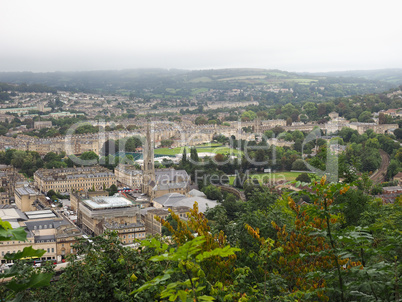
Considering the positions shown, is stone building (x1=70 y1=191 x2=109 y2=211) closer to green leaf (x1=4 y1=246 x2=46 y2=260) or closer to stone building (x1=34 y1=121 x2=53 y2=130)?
green leaf (x1=4 y1=246 x2=46 y2=260)

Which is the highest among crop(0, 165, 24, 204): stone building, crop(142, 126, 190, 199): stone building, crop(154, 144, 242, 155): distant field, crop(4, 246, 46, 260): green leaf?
crop(4, 246, 46, 260): green leaf

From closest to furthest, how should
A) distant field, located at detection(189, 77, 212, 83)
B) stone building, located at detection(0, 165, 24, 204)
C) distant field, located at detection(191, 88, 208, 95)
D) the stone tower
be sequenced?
stone building, located at detection(0, 165, 24, 204)
the stone tower
distant field, located at detection(191, 88, 208, 95)
distant field, located at detection(189, 77, 212, 83)

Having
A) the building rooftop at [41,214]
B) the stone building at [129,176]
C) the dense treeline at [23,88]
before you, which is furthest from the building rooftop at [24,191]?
the dense treeline at [23,88]

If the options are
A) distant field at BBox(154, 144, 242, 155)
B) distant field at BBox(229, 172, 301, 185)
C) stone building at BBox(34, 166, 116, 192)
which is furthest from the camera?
distant field at BBox(154, 144, 242, 155)

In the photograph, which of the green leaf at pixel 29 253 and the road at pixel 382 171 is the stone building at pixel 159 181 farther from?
the green leaf at pixel 29 253

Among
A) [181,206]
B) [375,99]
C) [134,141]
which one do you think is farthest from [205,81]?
[181,206]

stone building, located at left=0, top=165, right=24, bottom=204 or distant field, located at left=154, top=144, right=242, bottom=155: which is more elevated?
stone building, located at left=0, top=165, right=24, bottom=204

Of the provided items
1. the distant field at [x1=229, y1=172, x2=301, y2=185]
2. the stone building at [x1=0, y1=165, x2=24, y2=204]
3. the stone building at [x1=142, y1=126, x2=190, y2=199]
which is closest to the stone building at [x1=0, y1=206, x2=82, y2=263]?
the stone building at [x1=0, y1=165, x2=24, y2=204]

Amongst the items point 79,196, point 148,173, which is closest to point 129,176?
point 148,173

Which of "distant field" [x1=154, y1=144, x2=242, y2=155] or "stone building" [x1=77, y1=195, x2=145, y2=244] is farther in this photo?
"distant field" [x1=154, y1=144, x2=242, y2=155]

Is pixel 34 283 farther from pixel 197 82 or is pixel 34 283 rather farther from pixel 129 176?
pixel 197 82
